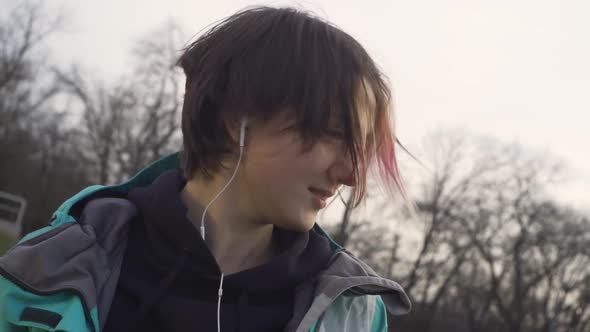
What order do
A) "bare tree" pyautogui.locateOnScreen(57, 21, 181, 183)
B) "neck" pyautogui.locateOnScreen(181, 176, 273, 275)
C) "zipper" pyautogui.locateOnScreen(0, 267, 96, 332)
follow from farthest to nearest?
1. "bare tree" pyautogui.locateOnScreen(57, 21, 181, 183)
2. "neck" pyautogui.locateOnScreen(181, 176, 273, 275)
3. "zipper" pyautogui.locateOnScreen(0, 267, 96, 332)

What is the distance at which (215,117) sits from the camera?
2.22 meters

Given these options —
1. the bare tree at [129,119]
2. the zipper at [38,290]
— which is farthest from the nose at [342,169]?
the bare tree at [129,119]

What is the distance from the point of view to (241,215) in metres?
2.21

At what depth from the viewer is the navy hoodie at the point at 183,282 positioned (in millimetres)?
2037

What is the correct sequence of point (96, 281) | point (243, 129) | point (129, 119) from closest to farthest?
point (96, 281)
point (243, 129)
point (129, 119)

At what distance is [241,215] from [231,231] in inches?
2.6

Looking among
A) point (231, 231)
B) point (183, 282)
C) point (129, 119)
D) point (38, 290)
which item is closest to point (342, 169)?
point (231, 231)

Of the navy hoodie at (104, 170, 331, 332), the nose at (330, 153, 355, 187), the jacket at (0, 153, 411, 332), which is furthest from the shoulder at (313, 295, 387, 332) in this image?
the nose at (330, 153, 355, 187)

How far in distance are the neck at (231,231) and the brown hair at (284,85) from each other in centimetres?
9

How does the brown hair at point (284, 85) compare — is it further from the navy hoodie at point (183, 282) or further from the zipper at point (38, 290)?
the zipper at point (38, 290)

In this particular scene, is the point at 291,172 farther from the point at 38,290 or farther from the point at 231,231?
the point at 38,290

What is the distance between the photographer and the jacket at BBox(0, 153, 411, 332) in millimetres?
1880

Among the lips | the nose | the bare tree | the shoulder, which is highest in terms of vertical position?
the nose

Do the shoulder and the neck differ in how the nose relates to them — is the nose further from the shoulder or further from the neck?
the shoulder
